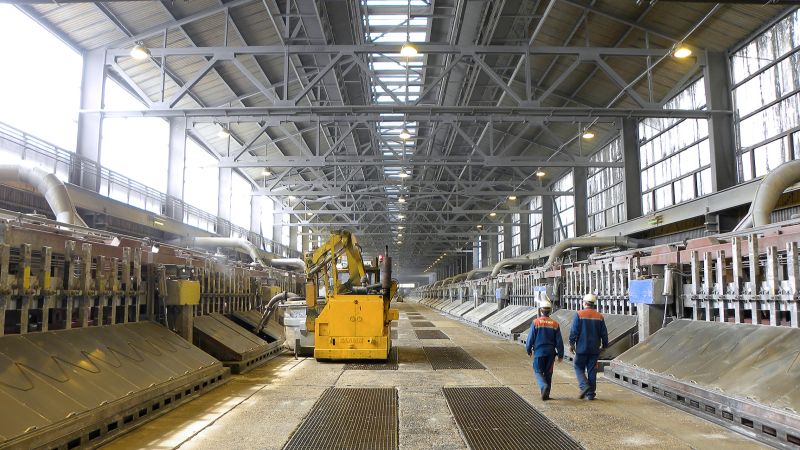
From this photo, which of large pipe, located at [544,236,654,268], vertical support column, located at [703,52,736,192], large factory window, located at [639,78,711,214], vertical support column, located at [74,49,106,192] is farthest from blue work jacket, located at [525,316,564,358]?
vertical support column, located at [74,49,106,192]

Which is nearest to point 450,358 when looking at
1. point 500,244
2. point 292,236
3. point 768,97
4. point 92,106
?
point 768,97

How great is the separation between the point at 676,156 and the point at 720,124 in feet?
11.4

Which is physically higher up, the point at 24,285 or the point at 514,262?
the point at 514,262

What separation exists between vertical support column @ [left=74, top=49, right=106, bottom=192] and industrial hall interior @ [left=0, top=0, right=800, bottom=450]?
3.8 inches

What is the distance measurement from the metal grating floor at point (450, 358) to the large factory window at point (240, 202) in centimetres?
1950

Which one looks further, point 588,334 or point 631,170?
point 631,170

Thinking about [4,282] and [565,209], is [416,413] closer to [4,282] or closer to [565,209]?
[4,282]

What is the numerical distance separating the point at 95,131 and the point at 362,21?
8.79 m

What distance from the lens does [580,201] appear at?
92.1ft

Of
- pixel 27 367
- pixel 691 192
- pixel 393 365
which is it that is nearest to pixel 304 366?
pixel 393 365

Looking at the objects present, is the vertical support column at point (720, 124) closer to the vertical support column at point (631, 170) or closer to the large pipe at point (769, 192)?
the vertical support column at point (631, 170)

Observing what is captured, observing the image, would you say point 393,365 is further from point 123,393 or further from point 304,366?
point 123,393

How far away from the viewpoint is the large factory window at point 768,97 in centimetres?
1480

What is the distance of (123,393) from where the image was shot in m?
5.98
